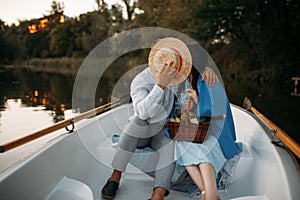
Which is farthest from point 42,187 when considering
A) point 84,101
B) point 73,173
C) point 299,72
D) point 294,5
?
point 294,5

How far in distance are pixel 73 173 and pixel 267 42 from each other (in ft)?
45.4

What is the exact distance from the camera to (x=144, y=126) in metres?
1.69

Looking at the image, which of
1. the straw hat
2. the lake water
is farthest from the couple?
the lake water

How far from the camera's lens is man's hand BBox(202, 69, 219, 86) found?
63.4 inches

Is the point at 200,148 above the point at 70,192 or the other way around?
above

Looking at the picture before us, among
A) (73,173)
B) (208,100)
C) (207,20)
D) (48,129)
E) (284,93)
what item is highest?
(207,20)

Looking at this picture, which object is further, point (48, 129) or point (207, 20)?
point (207, 20)

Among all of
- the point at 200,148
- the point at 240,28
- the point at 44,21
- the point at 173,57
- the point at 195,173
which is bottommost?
the point at 195,173

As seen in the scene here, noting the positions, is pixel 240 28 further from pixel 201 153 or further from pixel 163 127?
pixel 201 153

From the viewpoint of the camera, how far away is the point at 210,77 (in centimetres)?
161

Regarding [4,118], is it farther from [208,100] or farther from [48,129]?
[208,100]

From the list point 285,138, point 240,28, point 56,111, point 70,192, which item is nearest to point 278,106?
point 56,111

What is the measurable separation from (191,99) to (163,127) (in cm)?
23

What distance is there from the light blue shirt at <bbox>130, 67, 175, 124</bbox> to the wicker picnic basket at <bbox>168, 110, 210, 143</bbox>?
9 cm
